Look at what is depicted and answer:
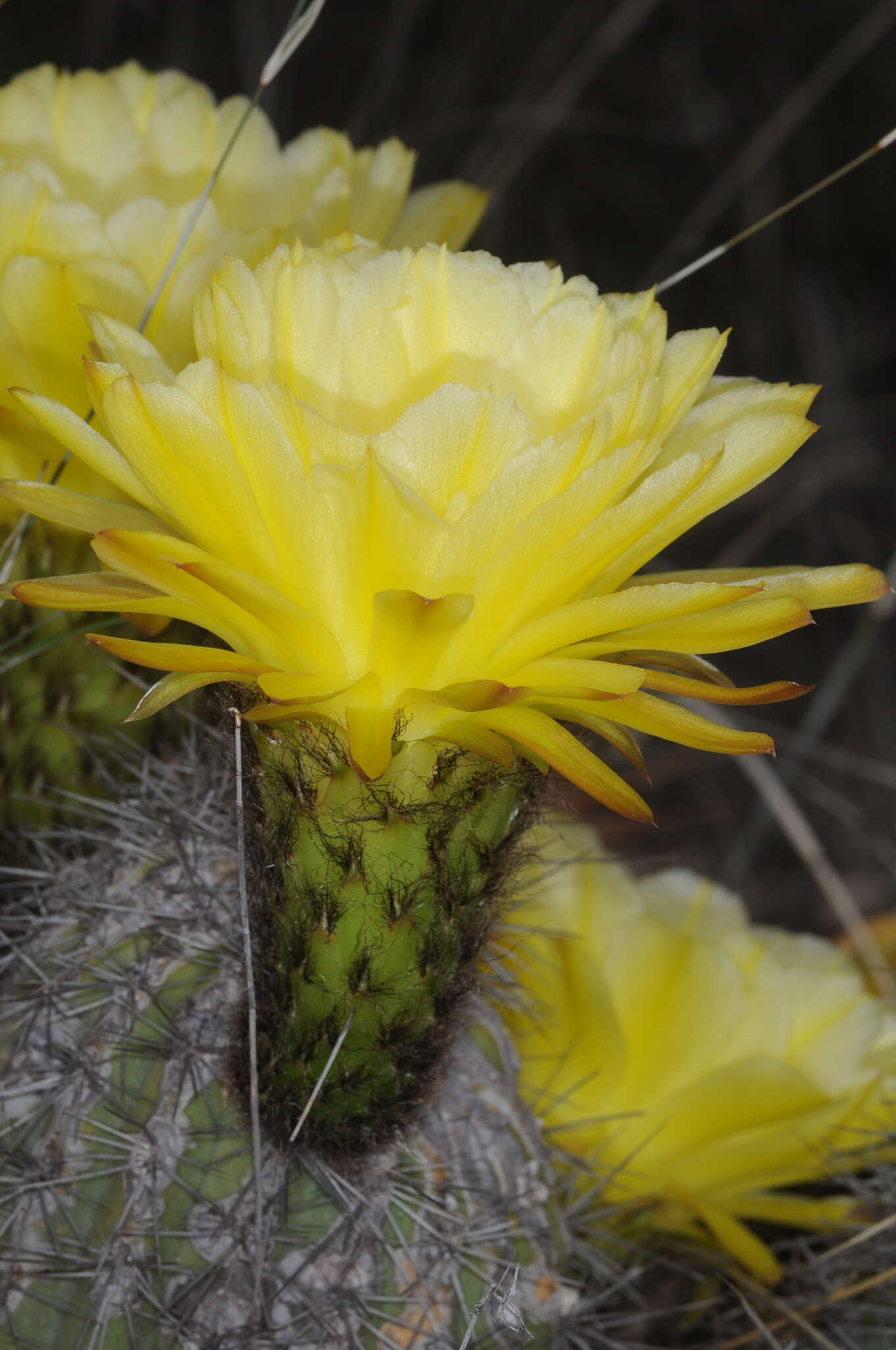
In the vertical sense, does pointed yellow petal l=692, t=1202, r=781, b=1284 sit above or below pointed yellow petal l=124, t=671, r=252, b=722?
below

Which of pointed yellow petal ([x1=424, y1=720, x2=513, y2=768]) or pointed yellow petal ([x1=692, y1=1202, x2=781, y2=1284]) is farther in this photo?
pointed yellow petal ([x1=692, y1=1202, x2=781, y2=1284])

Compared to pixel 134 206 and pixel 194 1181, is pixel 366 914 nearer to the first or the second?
pixel 194 1181

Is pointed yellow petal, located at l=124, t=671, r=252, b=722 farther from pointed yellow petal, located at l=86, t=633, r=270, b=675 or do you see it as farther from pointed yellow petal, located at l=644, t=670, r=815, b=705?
pointed yellow petal, located at l=644, t=670, r=815, b=705

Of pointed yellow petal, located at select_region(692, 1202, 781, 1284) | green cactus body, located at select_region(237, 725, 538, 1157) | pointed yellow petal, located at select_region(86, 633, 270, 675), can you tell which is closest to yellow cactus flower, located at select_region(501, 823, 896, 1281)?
pointed yellow petal, located at select_region(692, 1202, 781, 1284)

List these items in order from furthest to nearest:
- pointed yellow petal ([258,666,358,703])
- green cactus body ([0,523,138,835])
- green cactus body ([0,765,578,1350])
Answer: green cactus body ([0,523,138,835]), green cactus body ([0,765,578,1350]), pointed yellow petal ([258,666,358,703])

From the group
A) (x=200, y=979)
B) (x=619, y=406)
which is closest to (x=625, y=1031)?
(x=200, y=979)

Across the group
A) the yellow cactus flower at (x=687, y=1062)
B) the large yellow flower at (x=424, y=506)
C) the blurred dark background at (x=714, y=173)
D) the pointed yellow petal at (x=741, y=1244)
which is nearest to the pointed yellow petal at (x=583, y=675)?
Answer: the large yellow flower at (x=424, y=506)
